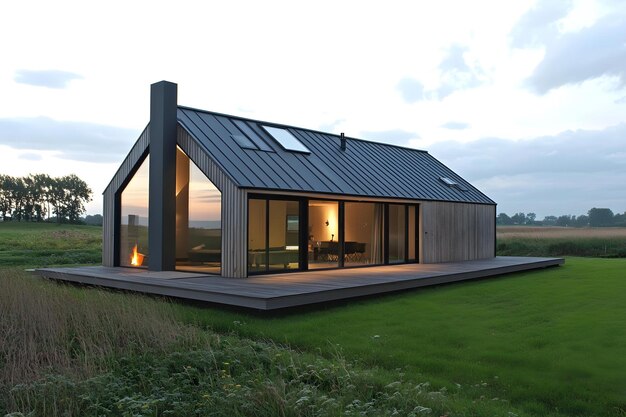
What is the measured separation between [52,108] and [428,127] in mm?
13235

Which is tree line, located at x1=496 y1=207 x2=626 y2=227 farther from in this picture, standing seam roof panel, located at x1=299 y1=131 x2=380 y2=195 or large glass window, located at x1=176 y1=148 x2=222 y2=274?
large glass window, located at x1=176 y1=148 x2=222 y2=274

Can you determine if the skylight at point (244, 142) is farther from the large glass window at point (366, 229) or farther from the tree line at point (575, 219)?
the tree line at point (575, 219)

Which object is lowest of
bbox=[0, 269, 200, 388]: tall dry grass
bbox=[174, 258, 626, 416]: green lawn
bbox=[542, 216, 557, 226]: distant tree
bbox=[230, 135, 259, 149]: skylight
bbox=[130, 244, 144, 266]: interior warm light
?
bbox=[174, 258, 626, 416]: green lawn

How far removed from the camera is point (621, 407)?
3.88 m

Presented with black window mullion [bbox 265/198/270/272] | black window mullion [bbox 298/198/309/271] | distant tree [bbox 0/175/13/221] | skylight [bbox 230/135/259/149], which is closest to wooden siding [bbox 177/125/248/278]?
black window mullion [bbox 265/198/270/272]

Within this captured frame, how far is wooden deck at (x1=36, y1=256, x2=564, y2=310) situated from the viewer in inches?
A: 282

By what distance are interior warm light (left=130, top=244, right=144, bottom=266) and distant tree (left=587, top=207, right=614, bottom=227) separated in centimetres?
5564

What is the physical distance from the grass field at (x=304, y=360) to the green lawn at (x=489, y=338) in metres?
0.02

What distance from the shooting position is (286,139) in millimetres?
12438

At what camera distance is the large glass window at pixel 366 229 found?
12555 mm

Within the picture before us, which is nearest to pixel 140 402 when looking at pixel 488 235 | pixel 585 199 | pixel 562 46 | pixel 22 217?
pixel 562 46

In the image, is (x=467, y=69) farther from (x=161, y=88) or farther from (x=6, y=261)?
(x=6, y=261)

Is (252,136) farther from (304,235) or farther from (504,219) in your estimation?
(504,219)

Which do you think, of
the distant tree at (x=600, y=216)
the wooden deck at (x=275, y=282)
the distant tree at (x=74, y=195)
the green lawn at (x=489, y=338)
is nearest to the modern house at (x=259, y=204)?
the wooden deck at (x=275, y=282)
